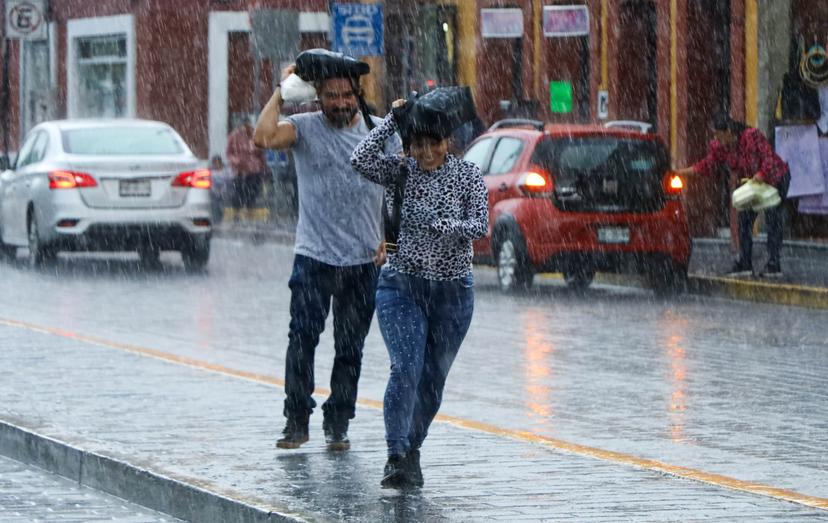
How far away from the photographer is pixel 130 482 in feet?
27.9

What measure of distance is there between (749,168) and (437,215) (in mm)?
12899

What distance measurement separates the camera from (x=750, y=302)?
19.2m

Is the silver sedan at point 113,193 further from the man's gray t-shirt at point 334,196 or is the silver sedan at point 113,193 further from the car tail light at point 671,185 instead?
the man's gray t-shirt at point 334,196

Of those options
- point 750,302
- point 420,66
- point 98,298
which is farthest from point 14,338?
point 420,66

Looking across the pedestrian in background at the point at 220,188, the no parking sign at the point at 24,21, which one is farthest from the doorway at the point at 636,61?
the no parking sign at the point at 24,21

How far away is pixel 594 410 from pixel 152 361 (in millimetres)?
3026

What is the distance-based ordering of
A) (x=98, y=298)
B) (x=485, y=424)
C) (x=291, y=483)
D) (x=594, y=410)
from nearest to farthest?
(x=291, y=483) < (x=485, y=424) < (x=594, y=410) < (x=98, y=298)

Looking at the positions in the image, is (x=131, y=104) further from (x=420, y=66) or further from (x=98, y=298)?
(x=98, y=298)

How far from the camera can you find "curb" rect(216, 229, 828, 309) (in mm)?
18578

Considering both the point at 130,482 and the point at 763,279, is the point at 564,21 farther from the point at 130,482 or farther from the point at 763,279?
the point at 130,482

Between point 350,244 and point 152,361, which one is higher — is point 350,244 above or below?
above

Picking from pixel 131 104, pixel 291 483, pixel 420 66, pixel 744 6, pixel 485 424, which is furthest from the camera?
pixel 131 104

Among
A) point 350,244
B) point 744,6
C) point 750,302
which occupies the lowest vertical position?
point 750,302

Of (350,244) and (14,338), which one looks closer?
(350,244)
